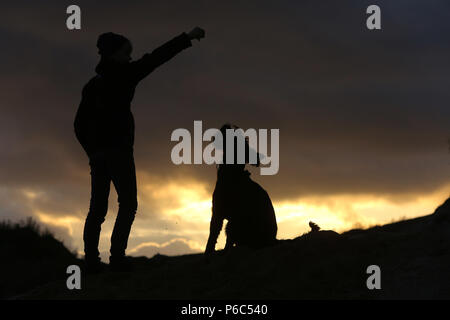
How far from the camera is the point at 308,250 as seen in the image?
7.78 metres

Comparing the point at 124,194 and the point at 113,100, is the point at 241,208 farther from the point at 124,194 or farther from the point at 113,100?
the point at 113,100

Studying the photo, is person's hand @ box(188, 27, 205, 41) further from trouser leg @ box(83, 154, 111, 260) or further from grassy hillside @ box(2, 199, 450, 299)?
grassy hillside @ box(2, 199, 450, 299)

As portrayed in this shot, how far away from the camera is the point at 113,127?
7.91 meters

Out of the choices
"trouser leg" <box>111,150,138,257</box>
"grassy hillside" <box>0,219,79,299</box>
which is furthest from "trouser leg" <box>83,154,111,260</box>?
"grassy hillside" <box>0,219,79,299</box>

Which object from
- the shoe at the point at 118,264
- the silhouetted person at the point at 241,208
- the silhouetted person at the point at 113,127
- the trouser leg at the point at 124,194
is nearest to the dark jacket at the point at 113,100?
the silhouetted person at the point at 113,127

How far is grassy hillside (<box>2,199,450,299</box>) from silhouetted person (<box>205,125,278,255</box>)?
60cm

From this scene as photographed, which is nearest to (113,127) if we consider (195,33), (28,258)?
(195,33)

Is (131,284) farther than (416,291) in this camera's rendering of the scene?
Yes

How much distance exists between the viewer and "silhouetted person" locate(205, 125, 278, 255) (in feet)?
29.8

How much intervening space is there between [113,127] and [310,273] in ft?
9.59
